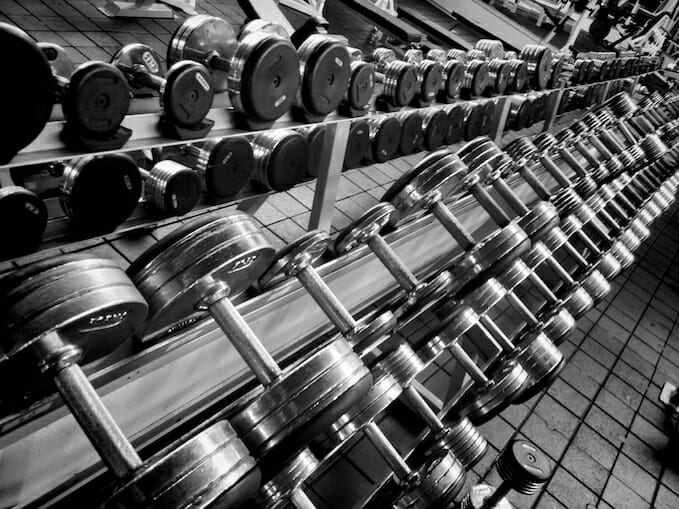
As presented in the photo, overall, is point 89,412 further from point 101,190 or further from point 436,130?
point 436,130

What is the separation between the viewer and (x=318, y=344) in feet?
3.57

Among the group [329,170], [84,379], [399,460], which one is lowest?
[399,460]

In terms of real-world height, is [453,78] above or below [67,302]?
above

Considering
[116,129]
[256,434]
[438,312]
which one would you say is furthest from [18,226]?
[438,312]

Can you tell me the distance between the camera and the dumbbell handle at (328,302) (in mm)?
1028

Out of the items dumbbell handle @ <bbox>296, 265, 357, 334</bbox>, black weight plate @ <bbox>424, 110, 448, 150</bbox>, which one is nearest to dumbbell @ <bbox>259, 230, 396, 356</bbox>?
dumbbell handle @ <bbox>296, 265, 357, 334</bbox>

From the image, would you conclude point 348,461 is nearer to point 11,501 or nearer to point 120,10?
point 11,501

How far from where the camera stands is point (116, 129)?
994mm

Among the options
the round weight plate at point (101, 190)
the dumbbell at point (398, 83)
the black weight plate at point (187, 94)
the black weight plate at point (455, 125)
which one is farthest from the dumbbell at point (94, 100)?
the black weight plate at point (455, 125)

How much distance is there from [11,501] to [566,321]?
1.52m

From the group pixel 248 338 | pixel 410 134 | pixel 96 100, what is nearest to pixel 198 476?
pixel 248 338

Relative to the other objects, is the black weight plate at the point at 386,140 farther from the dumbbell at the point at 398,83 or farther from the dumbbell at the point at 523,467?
the dumbbell at the point at 523,467

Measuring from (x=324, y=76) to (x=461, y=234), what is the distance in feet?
1.95

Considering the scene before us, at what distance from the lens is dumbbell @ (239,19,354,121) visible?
1279mm
